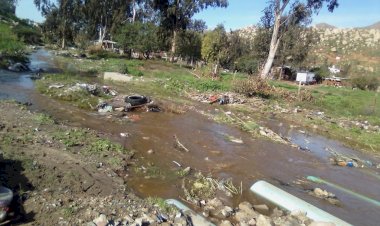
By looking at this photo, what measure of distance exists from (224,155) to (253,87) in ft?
33.1

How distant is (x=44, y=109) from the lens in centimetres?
1102

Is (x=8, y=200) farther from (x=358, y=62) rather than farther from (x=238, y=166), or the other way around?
(x=358, y=62)

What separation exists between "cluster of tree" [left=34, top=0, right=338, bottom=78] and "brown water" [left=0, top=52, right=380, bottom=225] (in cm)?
1761

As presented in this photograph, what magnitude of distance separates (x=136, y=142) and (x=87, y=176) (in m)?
3.04

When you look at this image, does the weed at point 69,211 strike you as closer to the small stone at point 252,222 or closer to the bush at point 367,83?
the small stone at point 252,222

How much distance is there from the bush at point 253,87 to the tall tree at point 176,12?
1741 centimetres

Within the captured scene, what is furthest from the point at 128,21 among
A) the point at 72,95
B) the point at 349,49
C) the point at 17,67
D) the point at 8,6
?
the point at 8,6

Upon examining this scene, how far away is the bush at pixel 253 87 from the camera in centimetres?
1858

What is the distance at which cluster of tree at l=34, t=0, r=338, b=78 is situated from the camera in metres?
33.8

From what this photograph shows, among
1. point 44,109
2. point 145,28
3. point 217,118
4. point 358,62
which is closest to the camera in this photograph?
point 44,109

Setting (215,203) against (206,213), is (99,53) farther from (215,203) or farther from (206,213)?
(206,213)

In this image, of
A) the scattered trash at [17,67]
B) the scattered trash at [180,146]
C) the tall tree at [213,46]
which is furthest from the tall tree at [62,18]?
the scattered trash at [180,146]

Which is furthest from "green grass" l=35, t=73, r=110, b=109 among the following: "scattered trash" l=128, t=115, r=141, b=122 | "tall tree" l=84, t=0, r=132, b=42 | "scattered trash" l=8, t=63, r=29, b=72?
"tall tree" l=84, t=0, r=132, b=42

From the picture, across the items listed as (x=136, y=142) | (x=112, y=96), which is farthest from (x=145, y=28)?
(x=136, y=142)
